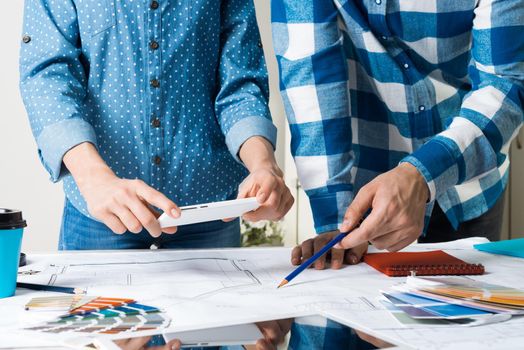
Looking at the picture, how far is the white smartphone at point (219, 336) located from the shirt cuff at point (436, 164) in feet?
1.53

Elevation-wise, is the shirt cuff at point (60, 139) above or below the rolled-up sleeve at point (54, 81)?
below

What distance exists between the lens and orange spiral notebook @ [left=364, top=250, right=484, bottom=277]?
115cm

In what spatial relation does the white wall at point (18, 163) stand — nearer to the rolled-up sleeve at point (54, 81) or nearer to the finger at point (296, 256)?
the rolled-up sleeve at point (54, 81)

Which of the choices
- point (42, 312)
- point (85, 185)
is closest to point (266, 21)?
point (85, 185)

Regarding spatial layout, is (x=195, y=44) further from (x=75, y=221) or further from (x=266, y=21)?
(x=266, y=21)

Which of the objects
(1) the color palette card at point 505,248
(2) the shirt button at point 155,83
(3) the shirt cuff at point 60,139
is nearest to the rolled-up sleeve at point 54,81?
(3) the shirt cuff at point 60,139

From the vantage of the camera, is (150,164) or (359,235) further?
(150,164)

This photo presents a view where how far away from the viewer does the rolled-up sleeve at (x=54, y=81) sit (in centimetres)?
122

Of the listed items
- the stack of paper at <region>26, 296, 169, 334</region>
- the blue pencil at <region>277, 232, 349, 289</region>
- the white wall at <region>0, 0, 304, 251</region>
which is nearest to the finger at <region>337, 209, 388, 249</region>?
the blue pencil at <region>277, 232, 349, 289</region>

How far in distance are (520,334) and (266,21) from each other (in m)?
2.81

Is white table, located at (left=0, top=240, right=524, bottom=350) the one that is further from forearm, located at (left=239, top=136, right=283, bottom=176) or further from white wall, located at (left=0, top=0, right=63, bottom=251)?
white wall, located at (left=0, top=0, right=63, bottom=251)

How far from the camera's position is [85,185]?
1.15m

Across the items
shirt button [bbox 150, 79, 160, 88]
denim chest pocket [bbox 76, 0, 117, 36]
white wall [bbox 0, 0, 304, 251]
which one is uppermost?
denim chest pocket [bbox 76, 0, 117, 36]

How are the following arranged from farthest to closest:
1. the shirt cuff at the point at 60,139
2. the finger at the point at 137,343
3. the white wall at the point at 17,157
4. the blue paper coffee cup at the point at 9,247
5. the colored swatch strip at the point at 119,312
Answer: the white wall at the point at 17,157 < the shirt cuff at the point at 60,139 < the blue paper coffee cup at the point at 9,247 < the colored swatch strip at the point at 119,312 < the finger at the point at 137,343
